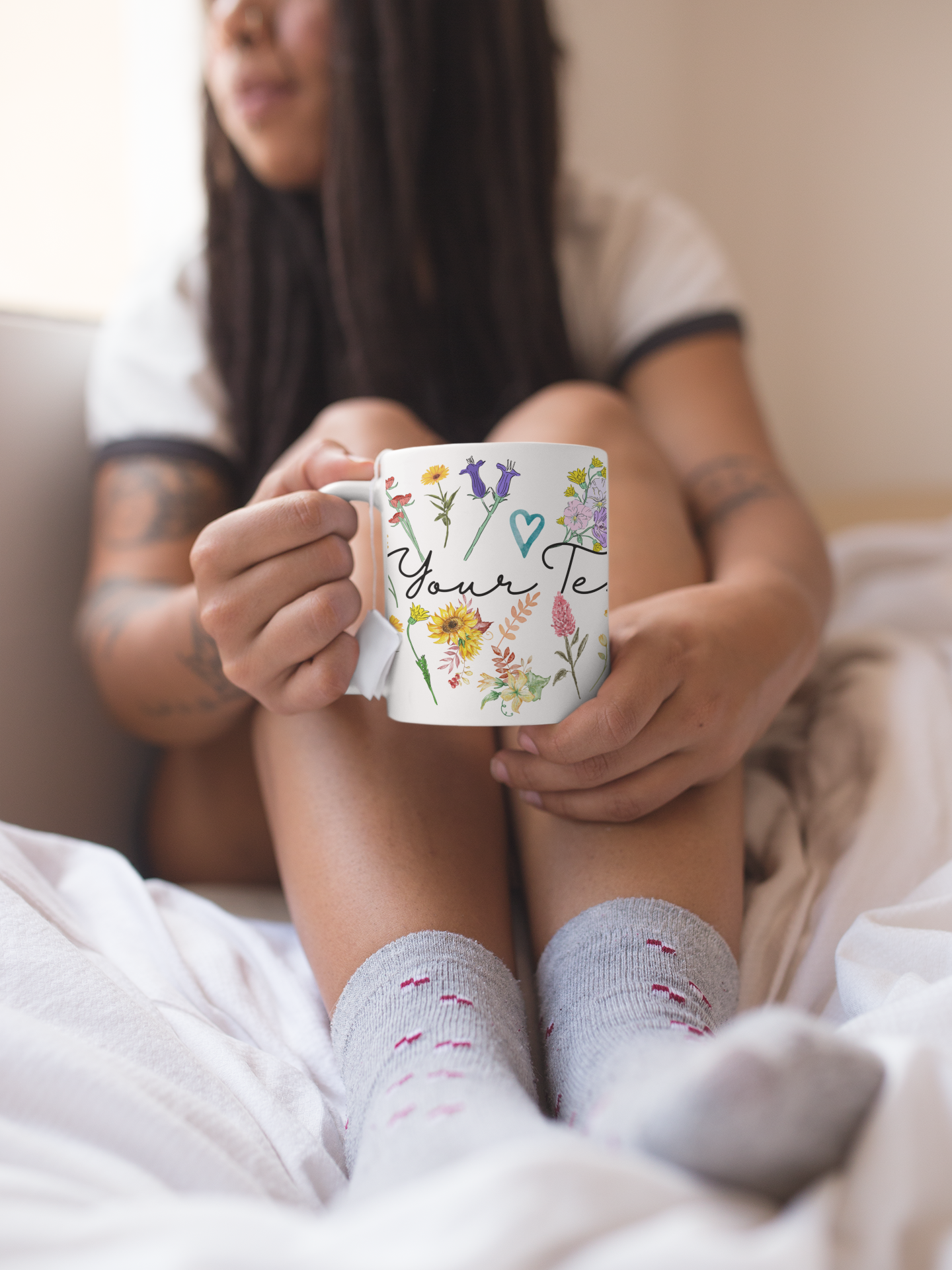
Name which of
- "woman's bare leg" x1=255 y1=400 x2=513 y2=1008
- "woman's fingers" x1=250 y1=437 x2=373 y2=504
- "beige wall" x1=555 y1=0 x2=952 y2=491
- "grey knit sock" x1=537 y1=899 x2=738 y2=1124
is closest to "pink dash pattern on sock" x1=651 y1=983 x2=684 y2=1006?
"grey knit sock" x1=537 y1=899 x2=738 y2=1124

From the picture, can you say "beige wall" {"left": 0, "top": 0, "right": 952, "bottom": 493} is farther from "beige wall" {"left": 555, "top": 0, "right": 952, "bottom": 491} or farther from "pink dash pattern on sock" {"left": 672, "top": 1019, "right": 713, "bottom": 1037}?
"pink dash pattern on sock" {"left": 672, "top": 1019, "right": 713, "bottom": 1037}

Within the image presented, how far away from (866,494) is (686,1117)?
65.3 inches

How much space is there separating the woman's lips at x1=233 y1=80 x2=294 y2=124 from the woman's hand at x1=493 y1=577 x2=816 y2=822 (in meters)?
0.72

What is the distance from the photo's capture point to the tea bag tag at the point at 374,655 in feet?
1.76

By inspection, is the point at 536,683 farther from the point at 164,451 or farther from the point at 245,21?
the point at 245,21

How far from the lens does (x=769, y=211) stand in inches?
74.5

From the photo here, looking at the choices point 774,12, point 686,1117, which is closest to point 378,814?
point 686,1117

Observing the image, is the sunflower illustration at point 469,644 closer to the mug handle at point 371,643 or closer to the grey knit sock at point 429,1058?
the mug handle at point 371,643

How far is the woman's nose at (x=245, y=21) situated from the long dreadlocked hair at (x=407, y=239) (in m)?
0.07

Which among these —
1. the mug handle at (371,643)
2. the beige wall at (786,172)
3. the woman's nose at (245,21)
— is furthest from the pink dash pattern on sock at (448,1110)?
the beige wall at (786,172)

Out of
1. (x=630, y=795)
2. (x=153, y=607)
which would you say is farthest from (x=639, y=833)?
(x=153, y=607)

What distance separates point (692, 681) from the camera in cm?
58

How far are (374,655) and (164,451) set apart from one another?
550 mm

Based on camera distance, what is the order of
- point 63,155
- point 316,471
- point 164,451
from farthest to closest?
point 63,155 → point 164,451 → point 316,471
